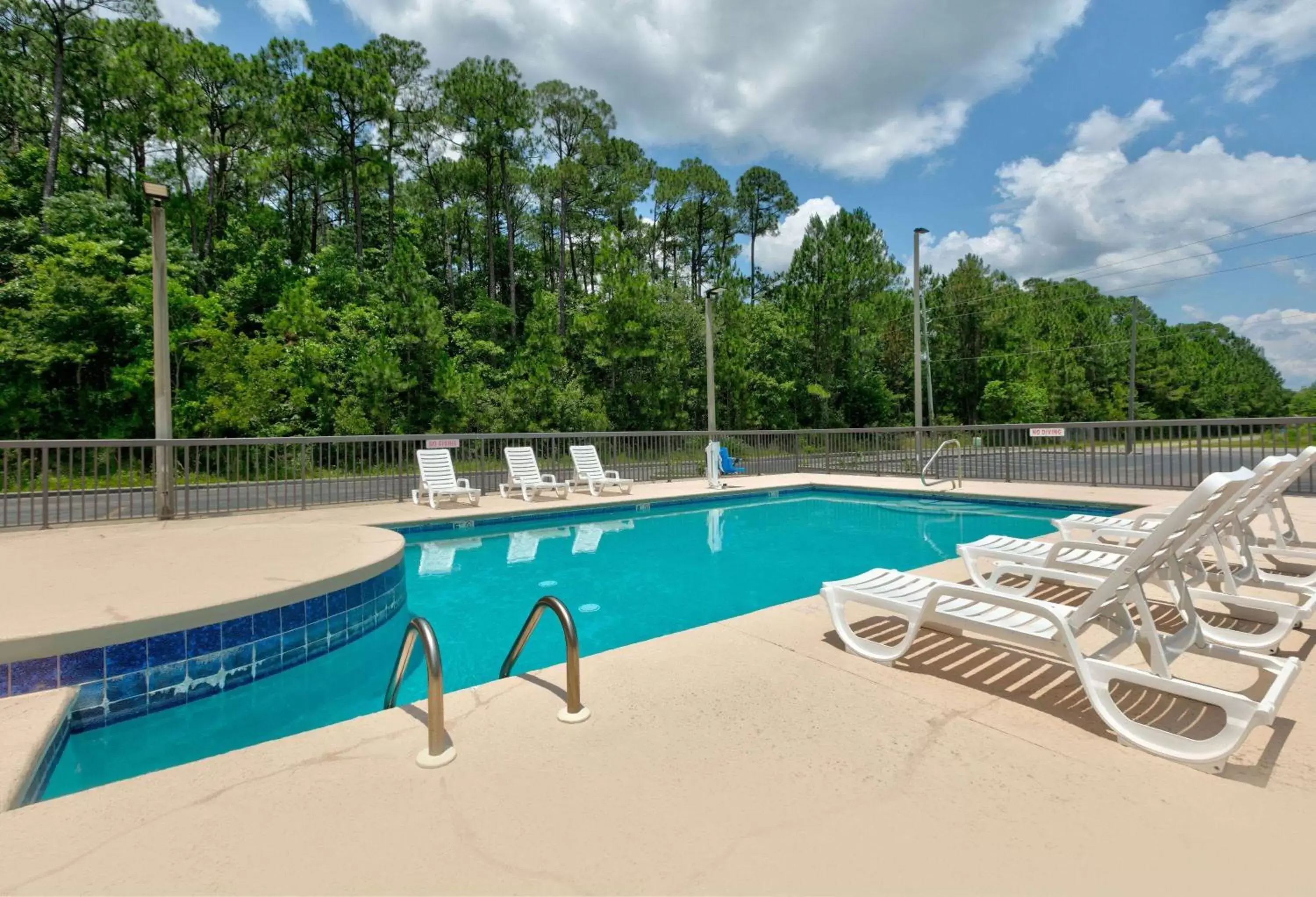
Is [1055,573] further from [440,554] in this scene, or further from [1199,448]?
[1199,448]

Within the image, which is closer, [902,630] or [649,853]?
[649,853]

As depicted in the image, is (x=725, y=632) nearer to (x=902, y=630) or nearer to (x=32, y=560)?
(x=902, y=630)

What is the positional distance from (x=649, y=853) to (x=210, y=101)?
30106 millimetres

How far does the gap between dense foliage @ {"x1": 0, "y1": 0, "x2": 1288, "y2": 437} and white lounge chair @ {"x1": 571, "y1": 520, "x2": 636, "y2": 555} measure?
14.3 meters

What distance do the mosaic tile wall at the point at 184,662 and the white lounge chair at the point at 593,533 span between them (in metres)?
3.81

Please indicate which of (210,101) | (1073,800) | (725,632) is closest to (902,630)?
(725,632)

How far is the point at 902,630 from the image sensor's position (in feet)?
11.9

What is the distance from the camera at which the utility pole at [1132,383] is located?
10.9 metres

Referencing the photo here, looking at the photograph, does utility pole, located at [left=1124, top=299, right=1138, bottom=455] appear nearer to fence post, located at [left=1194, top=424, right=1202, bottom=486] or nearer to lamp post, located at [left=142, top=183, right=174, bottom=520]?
fence post, located at [left=1194, top=424, right=1202, bottom=486]

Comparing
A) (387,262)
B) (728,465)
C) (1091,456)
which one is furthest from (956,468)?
(387,262)

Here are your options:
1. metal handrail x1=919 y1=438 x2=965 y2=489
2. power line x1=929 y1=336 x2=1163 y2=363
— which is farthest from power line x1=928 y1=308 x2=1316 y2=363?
metal handrail x1=919 y1=438 x2=965 y2=489

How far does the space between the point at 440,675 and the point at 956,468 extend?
13.6 meters

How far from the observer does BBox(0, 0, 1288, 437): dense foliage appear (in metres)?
19.7

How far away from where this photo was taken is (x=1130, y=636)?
8.53 ft
